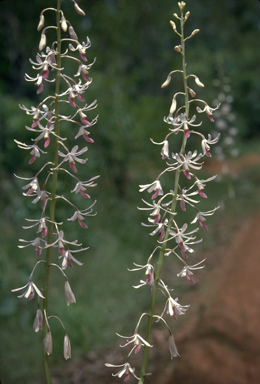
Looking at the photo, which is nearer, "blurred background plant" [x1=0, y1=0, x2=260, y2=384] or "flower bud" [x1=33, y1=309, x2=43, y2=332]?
"flower bud" [x1=33, y1=309, x2=43, y2=332]

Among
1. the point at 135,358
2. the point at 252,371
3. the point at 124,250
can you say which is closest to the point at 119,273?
the point at 124,250

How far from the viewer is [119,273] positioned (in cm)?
468

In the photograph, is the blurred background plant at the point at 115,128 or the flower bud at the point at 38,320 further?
the blurred background plant at the point at 115,128

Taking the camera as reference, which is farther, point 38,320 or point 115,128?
point 115,128

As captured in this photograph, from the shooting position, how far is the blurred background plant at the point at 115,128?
3.65 meters

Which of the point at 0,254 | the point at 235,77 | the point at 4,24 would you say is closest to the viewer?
the point at 0,254

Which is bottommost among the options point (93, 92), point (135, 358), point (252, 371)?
point (135, 358)

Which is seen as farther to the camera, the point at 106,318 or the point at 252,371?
the point at 106,318

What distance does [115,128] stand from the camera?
5.71 m

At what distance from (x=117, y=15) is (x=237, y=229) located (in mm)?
3727

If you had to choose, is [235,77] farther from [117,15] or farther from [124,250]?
[124,250]

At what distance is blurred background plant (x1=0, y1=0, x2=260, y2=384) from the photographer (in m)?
3.65

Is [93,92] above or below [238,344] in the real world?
above

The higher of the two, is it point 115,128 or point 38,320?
point 38,320
